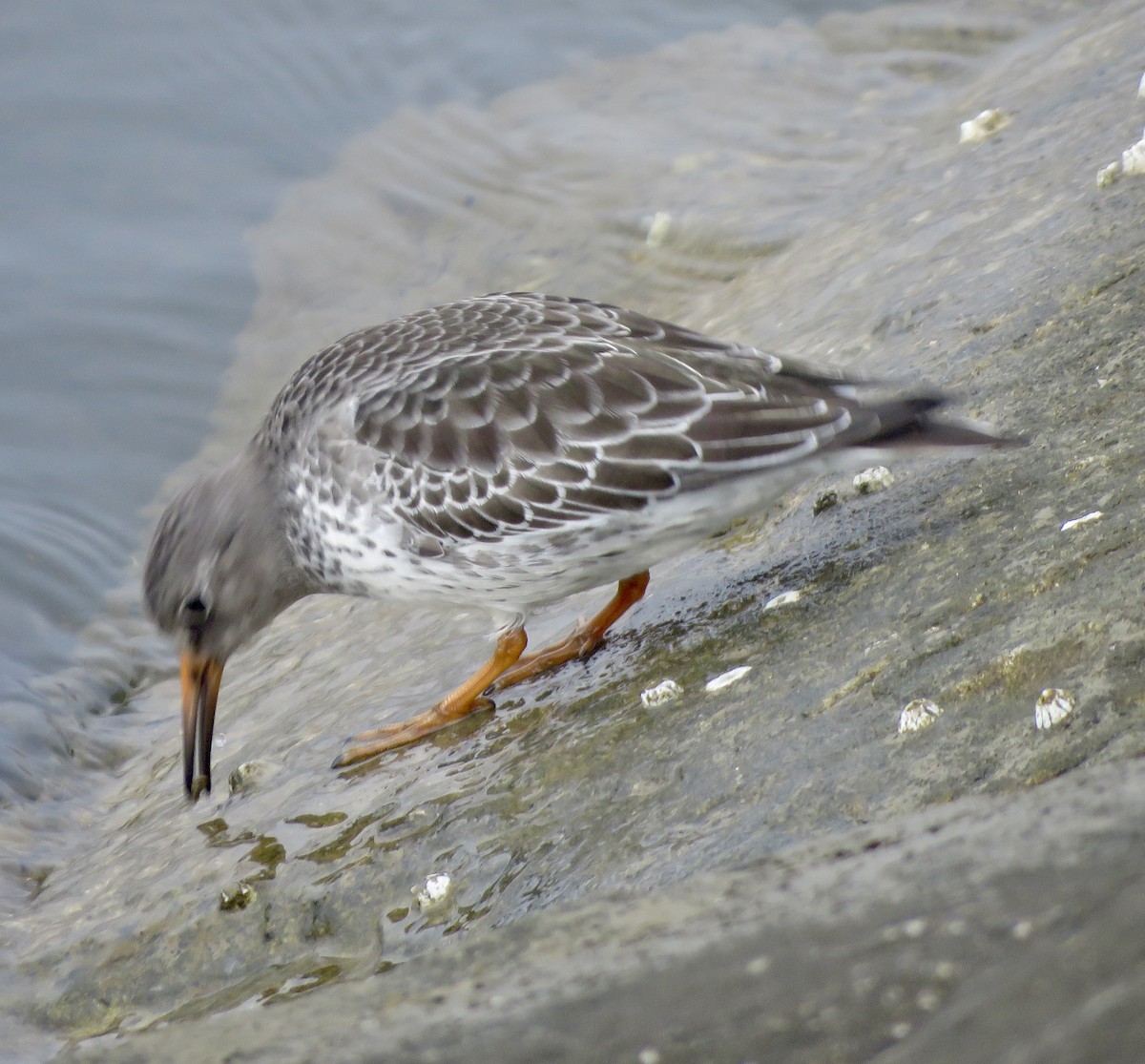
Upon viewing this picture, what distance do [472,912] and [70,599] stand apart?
15.9ft

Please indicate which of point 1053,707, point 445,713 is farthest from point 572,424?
point 1053,707

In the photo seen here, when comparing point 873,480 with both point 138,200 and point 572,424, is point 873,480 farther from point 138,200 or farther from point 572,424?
point 138,200

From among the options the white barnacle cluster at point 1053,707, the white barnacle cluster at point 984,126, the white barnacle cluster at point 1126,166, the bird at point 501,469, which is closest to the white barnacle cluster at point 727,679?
the bird at point 501,469

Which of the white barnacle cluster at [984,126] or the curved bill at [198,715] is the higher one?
the white barnacle cluster at [984,126]

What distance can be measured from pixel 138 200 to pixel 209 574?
651 centimetres

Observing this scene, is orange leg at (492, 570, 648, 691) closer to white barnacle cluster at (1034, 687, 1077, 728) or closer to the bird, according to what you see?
the bird

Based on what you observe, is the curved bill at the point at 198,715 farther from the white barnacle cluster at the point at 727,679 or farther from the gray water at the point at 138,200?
the white barnacle cluster at the point at 727,679

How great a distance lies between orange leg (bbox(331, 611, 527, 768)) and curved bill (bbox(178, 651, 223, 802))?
0.57 metres

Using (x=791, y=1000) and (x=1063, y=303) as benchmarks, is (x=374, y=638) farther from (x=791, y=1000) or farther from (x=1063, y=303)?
(x=791, y=1000)

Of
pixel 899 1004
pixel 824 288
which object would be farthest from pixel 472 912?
pixel 824 288

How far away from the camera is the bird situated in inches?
188

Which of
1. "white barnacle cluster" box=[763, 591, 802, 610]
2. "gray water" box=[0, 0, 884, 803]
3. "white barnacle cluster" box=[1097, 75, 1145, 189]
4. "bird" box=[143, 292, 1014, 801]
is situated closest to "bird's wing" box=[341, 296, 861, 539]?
"bird" box=[143, 292, 1014, 801]

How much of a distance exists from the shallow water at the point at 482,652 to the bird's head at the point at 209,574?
32 cm

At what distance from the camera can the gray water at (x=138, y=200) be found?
27.0ft
